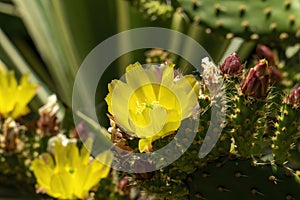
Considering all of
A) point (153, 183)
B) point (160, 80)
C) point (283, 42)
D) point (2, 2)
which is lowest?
point (153, 183)

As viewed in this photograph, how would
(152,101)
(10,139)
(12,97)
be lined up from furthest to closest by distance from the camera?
(12,97) < (10,139) < (152,101)

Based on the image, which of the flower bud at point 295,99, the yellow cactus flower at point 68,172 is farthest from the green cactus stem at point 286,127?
the yellow cactus flower at point 68,172

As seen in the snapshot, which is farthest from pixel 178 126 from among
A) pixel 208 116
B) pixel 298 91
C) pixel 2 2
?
pixel 2 2

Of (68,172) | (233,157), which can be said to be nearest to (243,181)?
(233,157)

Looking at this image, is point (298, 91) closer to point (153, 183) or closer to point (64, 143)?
point (153, 183)

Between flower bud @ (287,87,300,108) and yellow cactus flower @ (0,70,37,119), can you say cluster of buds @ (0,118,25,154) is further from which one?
flower bud @ (287,87,300,108)

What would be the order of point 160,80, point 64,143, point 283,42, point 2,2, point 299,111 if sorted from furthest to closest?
point 2,2, point 283,42, point 64,143, point 299,111, point 160,80

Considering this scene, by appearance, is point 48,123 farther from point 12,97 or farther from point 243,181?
point 243,181
